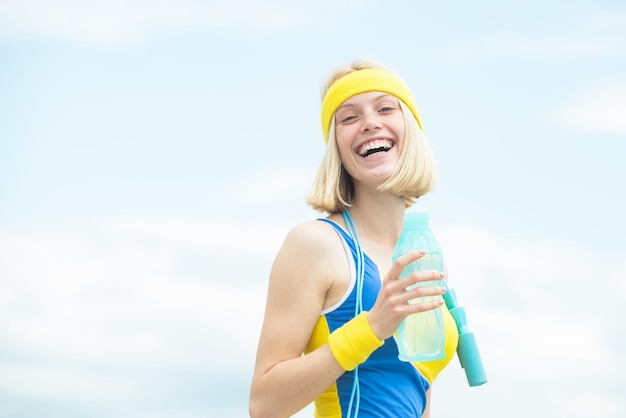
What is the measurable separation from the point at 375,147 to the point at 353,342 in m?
1.08

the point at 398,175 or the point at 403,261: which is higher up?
the point at 398,175

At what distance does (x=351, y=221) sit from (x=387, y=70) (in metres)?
0.88

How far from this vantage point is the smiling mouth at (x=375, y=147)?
15.2ft

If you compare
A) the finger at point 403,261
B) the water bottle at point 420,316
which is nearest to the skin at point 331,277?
the finger at point 403,261

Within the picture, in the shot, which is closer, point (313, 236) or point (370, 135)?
point (313, 236)

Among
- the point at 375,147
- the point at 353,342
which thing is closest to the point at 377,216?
the point at 375,147

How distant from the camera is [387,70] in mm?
4938

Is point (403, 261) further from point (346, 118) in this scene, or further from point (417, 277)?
point (346, 118)

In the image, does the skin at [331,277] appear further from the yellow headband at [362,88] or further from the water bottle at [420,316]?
the water bottle at [420,316]

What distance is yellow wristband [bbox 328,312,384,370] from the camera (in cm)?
405

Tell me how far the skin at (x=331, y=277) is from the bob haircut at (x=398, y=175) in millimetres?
37

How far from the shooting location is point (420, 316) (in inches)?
170

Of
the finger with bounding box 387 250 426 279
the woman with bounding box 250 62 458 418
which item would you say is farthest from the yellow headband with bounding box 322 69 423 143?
the finger with bounding box 387 250 426 279

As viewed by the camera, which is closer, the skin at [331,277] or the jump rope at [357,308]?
the skin at [331,277]
